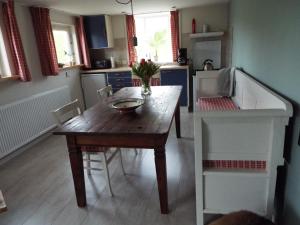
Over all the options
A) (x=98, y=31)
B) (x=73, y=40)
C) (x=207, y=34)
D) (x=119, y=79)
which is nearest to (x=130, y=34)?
(x=98, y=31)

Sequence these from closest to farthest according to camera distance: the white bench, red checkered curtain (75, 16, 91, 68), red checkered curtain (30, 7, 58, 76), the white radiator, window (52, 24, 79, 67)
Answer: the white bench
the white radiator
red checkered curtain (30, 7, 58, 76)
window (52, 24, 79, 67)
red checkered curtain (75, 16, 91, 68)

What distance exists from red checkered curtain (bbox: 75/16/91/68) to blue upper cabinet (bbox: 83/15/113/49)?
13 cm

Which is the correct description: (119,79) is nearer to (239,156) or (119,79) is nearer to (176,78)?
(176,78)

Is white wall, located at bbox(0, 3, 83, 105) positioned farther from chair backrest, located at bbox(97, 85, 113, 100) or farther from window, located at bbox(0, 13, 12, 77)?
chair backrest, located at bbox(97, 85, 113, 100)

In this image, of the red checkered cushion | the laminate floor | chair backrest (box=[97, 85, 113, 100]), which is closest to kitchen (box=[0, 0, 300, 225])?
the laminate floor

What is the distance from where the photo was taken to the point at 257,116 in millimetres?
1346

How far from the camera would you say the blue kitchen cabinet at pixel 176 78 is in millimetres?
4594

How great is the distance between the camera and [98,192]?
224cm

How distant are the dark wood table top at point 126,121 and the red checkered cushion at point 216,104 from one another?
66 cm

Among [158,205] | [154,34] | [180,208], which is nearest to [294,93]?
[180,208]

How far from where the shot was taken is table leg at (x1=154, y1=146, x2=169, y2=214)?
1.71m

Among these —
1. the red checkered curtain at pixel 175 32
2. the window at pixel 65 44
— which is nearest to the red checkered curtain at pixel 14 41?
the window at pixel 65 44

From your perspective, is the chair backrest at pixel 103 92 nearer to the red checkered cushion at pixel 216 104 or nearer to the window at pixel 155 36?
the red checkered cushion at pixel 216 104

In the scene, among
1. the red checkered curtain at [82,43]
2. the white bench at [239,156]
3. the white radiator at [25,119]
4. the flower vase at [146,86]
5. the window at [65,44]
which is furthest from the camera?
the red checkered curtain at [82,43]
